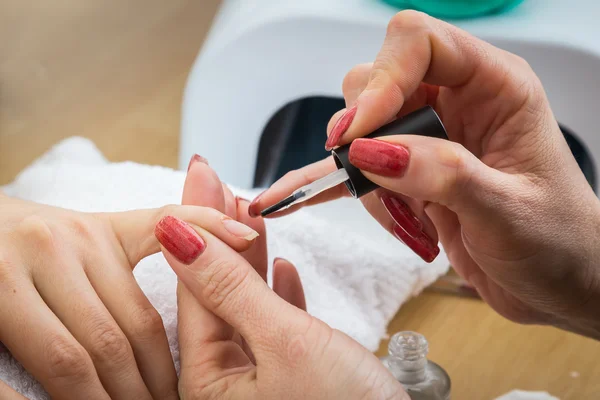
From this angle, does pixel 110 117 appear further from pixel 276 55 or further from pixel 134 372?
pixel 134 372

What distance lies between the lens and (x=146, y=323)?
2.26ft

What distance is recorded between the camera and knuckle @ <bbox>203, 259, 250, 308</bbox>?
0.64 metres

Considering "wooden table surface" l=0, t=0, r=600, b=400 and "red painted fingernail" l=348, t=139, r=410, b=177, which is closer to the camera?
"red painted fingernail" l=348, t=139, r=410, b=177

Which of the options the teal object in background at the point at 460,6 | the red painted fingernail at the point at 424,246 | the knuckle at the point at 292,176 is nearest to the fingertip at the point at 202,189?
the knuckle at the point at 292,176

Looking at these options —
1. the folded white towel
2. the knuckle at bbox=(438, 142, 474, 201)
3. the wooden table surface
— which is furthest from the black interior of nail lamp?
the knuckle at bbox=(438, 142, 474, 201)

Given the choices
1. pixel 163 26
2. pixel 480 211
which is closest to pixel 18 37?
pixel 163 26

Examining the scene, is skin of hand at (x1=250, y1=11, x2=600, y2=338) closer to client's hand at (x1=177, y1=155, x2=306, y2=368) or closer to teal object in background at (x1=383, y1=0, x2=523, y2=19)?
client's hand at (x1=177, y1=155, x2=306, y2=368)

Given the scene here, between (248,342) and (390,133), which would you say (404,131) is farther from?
(248,342)

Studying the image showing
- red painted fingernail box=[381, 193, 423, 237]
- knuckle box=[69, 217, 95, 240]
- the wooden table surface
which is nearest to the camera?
knuckle box=[69, 217, 95, 240]

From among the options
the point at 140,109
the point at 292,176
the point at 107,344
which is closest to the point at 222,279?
the point at 107,344

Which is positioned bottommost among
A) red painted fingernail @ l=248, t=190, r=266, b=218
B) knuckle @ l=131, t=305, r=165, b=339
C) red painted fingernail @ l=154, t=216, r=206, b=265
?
knuckle @ l=131, t=305, r=165, b=339

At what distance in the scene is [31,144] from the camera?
5.05 feet

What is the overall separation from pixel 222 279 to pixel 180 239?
5cm

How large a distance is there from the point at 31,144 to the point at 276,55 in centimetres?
61
